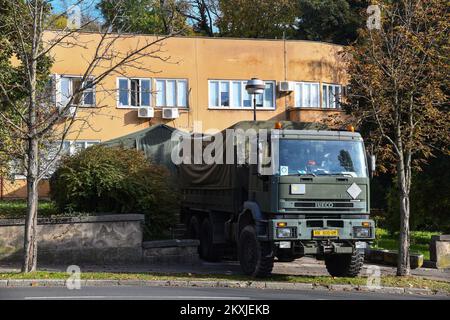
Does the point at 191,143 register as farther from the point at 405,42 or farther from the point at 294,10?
the point at 294,10

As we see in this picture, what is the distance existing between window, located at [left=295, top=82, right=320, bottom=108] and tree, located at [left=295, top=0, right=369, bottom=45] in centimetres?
1030

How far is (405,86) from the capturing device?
13.7m

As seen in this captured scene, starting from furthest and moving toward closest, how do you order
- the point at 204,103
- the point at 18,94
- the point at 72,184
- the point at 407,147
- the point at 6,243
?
the point at 204,103 < the point at 18,94 < the point at 72,184 < the point at 6,243 < the point at 407,147

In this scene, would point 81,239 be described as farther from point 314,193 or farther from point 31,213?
point 314,193

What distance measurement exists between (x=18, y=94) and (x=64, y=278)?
7199 mm

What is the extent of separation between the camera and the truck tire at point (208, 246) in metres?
16.0

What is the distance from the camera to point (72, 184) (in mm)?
16406

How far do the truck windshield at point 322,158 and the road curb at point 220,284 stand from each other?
2.28 metres

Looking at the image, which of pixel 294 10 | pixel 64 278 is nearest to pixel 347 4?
pixel 294 10

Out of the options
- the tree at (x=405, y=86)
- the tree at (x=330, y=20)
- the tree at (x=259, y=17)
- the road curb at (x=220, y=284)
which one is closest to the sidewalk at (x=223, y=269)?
the tree at (x=405, y=86)

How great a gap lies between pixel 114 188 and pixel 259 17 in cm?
2945

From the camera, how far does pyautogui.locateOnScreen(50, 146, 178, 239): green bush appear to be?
54.4 ft

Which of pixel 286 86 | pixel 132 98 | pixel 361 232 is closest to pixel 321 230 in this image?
pixel 361 232

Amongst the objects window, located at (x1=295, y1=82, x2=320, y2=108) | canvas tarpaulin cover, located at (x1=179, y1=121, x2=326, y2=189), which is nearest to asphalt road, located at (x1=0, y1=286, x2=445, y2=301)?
canvas tarpaulin cover, located at (x1=179, y1=121, x2=326, y2=189)
